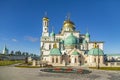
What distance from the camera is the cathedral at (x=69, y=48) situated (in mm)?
63812

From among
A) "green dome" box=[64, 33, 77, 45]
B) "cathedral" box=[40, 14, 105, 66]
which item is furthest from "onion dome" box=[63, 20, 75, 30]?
"green dome" box=[64, 33, 77, 45]

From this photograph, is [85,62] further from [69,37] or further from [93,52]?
[69,37]

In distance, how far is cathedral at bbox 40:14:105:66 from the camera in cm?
6381

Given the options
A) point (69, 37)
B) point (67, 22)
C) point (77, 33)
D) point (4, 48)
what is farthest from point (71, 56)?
point (4, 48)

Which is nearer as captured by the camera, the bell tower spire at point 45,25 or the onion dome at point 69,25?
the onion dome at point 69,25

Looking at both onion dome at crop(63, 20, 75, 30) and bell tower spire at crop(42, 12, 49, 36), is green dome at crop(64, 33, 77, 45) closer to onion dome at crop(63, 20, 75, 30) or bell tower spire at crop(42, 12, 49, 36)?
onion dome at crop(63, 20, 75, 30)

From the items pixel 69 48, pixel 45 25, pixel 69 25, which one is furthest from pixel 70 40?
pixel 45 25

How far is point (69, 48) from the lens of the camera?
71375 mm

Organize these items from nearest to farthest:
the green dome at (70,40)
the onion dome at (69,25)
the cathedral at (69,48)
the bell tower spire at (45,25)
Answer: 1. the cathedral at (69,48)
2. the green dome at (70,40)
3. the onion dome at (69,25)
4. the bell tower spire at (45,25)

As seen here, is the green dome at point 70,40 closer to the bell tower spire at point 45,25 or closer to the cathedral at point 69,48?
the cathedral at point 69,48

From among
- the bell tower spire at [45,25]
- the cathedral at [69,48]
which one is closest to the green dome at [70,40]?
the cathedral at [69,48]

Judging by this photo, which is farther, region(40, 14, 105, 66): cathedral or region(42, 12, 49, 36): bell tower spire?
region(42, 12, 49, 36): bell tower spire

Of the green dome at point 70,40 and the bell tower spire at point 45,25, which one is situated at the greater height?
the bell tower spire at point 45,25

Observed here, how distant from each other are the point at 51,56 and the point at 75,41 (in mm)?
12229
